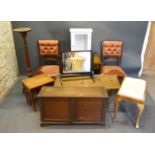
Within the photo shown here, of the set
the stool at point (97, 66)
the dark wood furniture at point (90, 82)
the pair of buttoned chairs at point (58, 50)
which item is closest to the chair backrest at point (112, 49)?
the pair of buttoned chairs at point (58, 50)

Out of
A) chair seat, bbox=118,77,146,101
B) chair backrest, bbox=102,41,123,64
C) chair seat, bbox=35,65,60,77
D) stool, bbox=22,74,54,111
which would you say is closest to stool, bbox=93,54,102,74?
chair backrest, bbox=102,41,123,64

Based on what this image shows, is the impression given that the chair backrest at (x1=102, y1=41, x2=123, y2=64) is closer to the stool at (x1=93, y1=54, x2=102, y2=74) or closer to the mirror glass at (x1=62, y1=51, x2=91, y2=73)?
the stool at (x1=93, y1=54, x2=102, y2=74)

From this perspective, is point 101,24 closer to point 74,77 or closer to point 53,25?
point 53,25

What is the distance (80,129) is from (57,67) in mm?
1405

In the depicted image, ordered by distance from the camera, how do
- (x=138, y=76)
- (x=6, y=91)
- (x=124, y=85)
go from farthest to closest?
(x=138, y=76) → (x=6, y=91) → (x=124, y=85)

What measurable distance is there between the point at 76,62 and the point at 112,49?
1.15 m

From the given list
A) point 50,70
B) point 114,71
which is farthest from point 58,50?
point 114,71

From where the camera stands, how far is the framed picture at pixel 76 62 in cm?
276

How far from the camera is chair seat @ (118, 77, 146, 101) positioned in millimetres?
2335

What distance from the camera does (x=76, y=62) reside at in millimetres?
2791

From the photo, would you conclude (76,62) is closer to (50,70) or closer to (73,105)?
(50,70)

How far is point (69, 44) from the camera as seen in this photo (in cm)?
384
